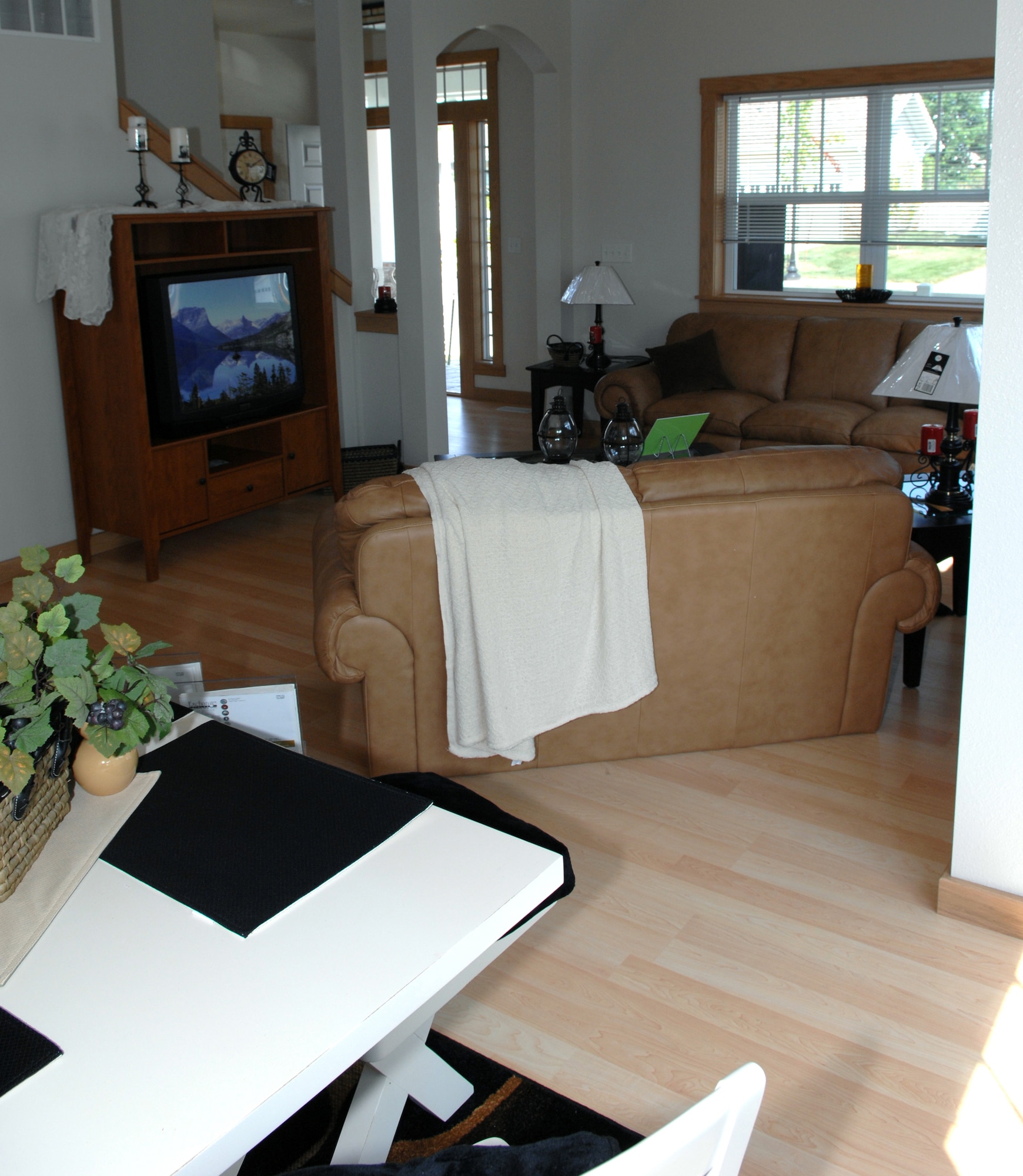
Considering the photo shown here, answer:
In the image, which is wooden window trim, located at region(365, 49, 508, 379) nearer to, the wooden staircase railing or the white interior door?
the white interior door

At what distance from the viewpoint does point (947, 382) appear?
3.64 meters

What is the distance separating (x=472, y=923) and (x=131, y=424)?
3763 millimetres

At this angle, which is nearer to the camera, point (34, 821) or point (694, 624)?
point (34, 821)

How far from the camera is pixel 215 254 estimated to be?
4.97m

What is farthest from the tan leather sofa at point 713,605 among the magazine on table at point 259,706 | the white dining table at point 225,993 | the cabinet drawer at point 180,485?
the cabinet drawer at point 180,485

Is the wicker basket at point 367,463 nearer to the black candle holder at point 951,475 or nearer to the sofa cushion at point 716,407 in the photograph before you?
the sofa cushion at point 716,407

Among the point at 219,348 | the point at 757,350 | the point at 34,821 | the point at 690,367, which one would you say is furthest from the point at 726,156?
the point at 34,821

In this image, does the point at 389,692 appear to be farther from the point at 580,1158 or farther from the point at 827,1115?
the point at 580,1158

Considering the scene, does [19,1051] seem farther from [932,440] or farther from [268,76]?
[268,76]

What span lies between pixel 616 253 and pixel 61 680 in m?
6.17

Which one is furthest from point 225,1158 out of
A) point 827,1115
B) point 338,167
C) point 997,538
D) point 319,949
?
point 338,167

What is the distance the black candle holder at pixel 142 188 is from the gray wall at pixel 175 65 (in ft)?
6.32

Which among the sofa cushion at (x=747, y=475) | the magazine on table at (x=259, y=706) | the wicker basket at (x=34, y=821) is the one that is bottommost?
the magazine on table at (x=259, y=706)

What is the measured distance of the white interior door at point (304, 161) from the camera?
29.3ft
